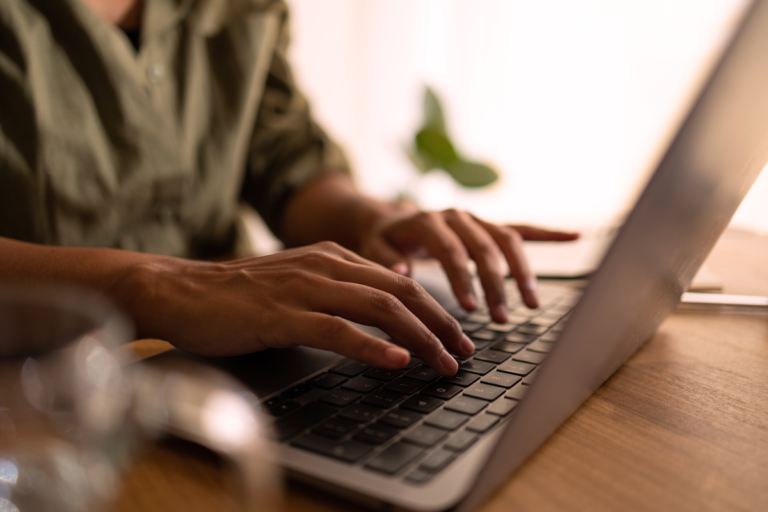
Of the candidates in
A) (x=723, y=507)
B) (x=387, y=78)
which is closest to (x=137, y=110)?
(x=723, y=507)

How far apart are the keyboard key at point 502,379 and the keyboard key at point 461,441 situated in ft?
0.24

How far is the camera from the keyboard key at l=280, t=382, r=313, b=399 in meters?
0.33

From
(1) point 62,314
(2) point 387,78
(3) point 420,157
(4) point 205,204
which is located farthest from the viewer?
(2) point 387,78

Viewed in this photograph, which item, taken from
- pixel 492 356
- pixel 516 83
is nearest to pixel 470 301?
pixel 492 356

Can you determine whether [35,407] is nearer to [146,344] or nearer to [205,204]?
[146,344]

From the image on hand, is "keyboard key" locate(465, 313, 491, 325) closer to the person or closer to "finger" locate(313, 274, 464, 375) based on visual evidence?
the person

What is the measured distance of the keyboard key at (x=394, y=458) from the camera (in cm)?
25

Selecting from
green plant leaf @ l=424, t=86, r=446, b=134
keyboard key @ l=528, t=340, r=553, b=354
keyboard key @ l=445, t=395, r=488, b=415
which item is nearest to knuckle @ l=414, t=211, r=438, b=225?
keyboard key @ l=528, t=340, r=553, b=354

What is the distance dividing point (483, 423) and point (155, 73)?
667 mm

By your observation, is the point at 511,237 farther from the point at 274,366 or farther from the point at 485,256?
the point at 274,366

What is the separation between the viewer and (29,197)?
24.1 inches

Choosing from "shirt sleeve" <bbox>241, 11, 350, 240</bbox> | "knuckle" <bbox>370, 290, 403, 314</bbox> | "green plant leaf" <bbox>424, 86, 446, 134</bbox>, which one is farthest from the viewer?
"green plant leaf" <bbox>424, 86, 446, 134</bbox>

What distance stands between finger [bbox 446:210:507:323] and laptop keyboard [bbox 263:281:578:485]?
0.27 feet

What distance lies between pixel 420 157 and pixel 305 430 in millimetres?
1231
